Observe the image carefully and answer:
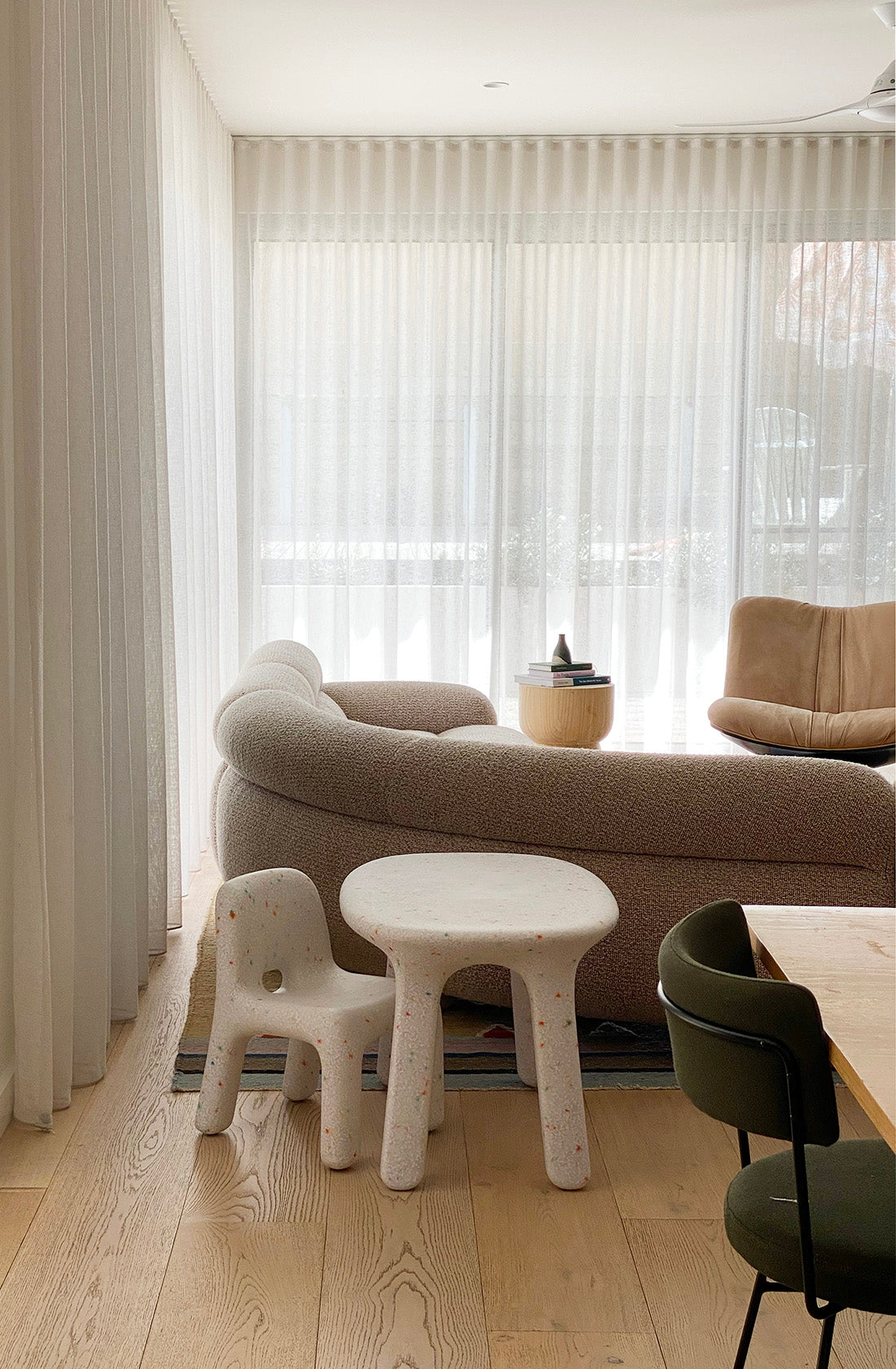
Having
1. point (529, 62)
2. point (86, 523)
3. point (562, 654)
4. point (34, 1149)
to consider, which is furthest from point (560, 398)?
point (34, 1149)

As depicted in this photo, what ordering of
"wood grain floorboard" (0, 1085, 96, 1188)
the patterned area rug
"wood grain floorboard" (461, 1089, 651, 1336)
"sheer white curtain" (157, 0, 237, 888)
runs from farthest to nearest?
"sheer white curtain" (157, 0, 237, 888) < the patterned area rug < "wood grain floorboard" (0, 1085, 96, 1188) < "wood grain floorboard" (461, 1089, 651, 1336)

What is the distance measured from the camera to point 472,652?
17.4ft

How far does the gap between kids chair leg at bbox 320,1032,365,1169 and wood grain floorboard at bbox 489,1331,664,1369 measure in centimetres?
48

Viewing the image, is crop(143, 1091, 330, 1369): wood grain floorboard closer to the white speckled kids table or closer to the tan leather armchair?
the white speckled kids table

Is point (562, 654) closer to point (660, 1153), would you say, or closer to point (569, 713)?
point (569, 713)

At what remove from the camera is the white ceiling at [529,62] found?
371 cm

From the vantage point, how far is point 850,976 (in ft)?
3.60

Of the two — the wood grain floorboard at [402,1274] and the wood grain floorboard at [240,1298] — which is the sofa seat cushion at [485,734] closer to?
the wood grain floorboard at [402,1274]

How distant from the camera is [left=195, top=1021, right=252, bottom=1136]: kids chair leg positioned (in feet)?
6.89

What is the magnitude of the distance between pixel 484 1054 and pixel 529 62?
11.2 feet

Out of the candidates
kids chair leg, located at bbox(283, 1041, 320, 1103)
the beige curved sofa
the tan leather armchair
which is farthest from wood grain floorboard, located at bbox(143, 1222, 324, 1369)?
the tan leather armchair

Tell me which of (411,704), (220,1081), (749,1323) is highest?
(411,704)

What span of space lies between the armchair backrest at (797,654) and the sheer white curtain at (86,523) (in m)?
2.38

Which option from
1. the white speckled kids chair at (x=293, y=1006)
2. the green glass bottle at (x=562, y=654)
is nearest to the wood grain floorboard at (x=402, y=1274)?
the white speckled kids chair at (x=293, y=1006)
